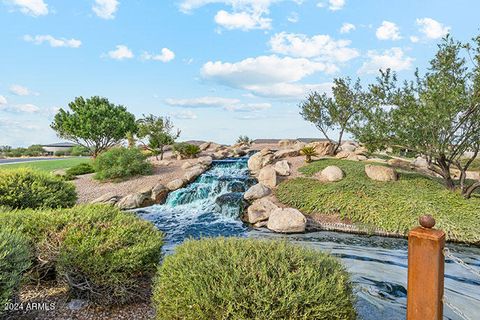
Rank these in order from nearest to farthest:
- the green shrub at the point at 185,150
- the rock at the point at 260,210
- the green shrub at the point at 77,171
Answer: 1. the rock at the point at 260,210
2. the green shrub at the point at 77,171
3. the green shrub at the point at 185,150

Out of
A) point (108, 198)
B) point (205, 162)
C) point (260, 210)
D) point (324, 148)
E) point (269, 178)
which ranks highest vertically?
point (324, 148)

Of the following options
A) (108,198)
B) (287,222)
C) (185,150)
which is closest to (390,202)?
(287,222)

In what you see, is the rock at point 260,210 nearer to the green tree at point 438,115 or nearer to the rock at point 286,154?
the green tree at point 438,115

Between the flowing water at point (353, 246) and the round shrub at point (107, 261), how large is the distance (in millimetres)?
719

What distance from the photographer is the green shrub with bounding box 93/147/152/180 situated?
15.4 meters

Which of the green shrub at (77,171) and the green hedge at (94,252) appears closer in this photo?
the green hedge at (94,252)

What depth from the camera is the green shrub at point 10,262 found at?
297cm

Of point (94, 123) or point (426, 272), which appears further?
point (94, 123)

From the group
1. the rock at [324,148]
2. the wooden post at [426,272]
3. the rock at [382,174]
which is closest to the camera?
the wooden post at [426,272]

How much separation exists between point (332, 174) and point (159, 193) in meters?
7.40

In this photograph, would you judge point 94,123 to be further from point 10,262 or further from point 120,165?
point 10,262

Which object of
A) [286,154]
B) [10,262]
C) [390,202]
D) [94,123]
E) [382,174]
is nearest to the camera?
[10,262]

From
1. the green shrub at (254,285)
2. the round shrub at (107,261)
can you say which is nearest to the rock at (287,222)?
the round shrub at (107,261)

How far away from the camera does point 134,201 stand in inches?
480
